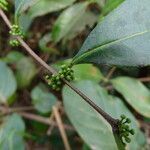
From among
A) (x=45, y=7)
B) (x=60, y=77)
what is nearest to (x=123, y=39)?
(x=60, y=77)

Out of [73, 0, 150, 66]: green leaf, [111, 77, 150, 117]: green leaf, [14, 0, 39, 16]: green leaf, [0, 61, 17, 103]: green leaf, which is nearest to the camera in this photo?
[73, 0, 150, 66]: green leaf

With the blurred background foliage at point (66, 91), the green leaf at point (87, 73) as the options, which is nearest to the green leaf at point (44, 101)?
the blurred background foliage at point (66, 91)

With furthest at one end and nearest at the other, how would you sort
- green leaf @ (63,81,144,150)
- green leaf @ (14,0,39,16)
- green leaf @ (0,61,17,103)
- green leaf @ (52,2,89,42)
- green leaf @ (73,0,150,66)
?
1. green leaf @ (0,61,17,103)
2. green leaf @ (52,2,89,42)
3. green leaf @ (63,81,144,150)
4. green leaf @ (14,0,39,16)
5. green leaf @ (73,0,150,66)

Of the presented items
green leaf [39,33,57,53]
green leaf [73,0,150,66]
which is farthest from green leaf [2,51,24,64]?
green leaf [73,0,150,66]

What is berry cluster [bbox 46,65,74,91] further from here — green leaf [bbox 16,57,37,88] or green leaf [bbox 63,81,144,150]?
→ green leaf [bbox 16,57,37,88]

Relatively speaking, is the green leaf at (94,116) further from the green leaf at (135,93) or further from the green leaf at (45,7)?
the green leaf at (45,7)

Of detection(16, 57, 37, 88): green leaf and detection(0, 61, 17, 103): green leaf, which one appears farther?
detection(16, 57, 37, 88): green leaf

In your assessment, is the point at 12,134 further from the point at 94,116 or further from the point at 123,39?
the point at 123,39
